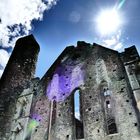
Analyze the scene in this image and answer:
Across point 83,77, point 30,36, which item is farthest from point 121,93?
point 30,36

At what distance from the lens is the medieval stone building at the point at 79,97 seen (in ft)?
28.3

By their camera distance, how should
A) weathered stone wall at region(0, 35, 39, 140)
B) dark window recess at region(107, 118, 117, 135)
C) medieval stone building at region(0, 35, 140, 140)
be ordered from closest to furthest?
medieval stone building at region(0, 35, 140, 140) < dark window recess at region(107, 118, 117, 135) < weathered stone wall at region(0, 35, 39, 140)

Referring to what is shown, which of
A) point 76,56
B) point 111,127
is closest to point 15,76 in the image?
point 76,56

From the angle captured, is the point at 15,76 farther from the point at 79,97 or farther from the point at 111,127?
the point at 111,127

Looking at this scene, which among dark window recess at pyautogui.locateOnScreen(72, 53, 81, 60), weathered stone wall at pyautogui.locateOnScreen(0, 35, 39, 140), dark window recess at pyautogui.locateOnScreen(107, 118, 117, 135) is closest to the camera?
dark window recess at pyautogui.locateOnScreen(107, 118, 117, 135)

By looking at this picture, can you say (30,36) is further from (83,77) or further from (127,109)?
(127,109)

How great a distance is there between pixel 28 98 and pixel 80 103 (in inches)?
128

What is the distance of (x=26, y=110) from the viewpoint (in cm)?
1108

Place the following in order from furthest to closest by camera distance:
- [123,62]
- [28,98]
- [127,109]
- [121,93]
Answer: [28,98] < [123,62] < [121,93] < [127,109]

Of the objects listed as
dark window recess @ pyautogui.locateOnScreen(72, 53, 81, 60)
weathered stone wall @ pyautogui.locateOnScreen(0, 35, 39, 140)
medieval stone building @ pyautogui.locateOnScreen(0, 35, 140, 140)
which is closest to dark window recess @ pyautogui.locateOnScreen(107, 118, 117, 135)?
medieval stone building @ pyautogui.locateOnScreen(0, 35, 140, 140)

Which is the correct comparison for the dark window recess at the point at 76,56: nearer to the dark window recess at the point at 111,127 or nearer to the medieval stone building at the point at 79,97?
the medieval stone building at the point at 79,97

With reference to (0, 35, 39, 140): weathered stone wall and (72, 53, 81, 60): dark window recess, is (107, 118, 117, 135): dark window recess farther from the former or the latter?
(0, 35, 39, 140): weathered stone wall

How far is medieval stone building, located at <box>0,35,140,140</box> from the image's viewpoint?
28.3 feet

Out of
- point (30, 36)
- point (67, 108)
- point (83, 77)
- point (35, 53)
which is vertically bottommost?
point (67, 108)
